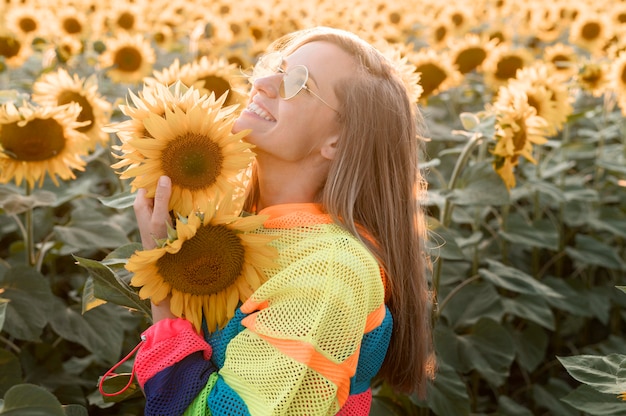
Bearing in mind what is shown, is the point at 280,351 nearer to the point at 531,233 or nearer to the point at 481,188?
the point at 481,188

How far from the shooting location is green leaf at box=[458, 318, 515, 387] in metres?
2.60

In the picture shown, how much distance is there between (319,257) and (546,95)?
5.50 feet

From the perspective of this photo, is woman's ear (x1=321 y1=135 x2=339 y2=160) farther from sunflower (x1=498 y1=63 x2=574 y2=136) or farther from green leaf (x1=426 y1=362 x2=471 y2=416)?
sunflower (x1=498 y1=63 x2=574 y2=136)

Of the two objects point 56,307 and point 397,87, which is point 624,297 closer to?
point 397,87

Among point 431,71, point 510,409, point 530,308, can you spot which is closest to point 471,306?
point 530,308

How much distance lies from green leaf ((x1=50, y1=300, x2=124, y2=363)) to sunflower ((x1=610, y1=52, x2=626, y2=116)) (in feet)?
8.22

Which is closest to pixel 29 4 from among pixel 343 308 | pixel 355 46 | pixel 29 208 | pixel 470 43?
pixel 470 43

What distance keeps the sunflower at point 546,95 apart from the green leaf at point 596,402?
1.24 meters

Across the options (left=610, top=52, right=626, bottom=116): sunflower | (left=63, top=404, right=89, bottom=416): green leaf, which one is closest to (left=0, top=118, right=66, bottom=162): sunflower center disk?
(left=63, top=404, right=89, bottom=416): green leaf

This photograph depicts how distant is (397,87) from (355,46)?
0.15 meters

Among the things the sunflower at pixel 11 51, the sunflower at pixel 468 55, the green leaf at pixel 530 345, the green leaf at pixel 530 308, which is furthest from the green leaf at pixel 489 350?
the sunflower at pixel 11 51

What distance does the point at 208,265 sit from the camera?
1595mm

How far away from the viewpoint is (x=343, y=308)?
5.25 ft

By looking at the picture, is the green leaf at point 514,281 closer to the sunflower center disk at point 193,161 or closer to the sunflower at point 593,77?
the sunflower at point 593,77
